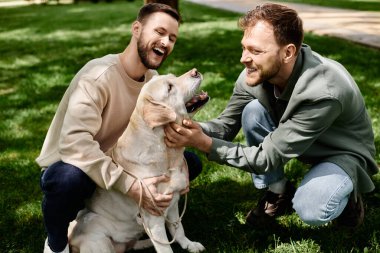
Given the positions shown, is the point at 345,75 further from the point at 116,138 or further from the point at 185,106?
the point at 116,138

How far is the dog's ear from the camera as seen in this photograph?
114 inches

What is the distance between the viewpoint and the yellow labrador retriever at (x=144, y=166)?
9.61ft

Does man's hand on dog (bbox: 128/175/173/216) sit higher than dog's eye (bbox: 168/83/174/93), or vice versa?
dog's eye (bbox: 168/83/174/93)

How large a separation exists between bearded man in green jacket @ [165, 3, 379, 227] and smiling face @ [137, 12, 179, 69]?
0.52 meters

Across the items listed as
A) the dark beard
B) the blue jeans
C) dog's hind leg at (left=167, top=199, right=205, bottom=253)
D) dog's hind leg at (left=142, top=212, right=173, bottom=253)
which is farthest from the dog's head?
the blue jeans

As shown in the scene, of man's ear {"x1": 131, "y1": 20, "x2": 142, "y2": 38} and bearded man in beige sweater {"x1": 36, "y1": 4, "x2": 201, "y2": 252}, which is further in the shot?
man's ear {"x1": 131, "y1": 20, "x2": 142, "y2": 38}

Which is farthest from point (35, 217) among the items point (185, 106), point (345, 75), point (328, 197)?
point (345, 75)

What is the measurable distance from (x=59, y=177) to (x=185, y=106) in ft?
2.91

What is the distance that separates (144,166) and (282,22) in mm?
1237

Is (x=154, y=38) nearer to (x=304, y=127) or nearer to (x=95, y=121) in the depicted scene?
(x=95, y=121)

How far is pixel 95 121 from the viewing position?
298cm

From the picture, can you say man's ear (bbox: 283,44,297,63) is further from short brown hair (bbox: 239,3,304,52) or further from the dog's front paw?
the dog's front paw

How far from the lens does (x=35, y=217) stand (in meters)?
3.87

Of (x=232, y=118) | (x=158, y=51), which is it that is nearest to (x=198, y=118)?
(x=232, y=118)
